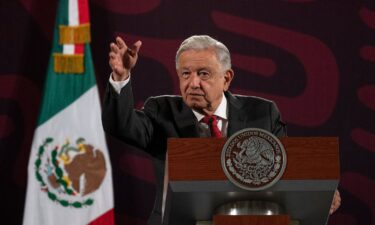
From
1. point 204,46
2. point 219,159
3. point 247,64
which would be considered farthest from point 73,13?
point 219,159

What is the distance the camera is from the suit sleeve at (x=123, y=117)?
2.88 meters

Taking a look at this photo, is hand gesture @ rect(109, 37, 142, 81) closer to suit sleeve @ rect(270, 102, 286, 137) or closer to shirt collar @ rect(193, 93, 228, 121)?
shirt collar @ rect(193, 93, 228, 121)

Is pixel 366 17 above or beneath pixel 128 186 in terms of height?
above

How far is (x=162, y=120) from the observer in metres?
3.13

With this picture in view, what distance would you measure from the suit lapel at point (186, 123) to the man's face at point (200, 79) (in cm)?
4

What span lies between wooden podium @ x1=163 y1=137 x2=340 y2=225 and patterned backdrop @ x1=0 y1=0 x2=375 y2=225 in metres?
3.30

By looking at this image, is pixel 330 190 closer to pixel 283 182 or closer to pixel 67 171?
pixel 283 182

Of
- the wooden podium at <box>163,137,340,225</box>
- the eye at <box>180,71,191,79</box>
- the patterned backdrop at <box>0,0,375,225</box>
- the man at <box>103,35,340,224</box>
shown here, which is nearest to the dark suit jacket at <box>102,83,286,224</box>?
the man at <box>103,35,340,224</box>

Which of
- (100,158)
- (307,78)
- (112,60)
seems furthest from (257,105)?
(307,78)

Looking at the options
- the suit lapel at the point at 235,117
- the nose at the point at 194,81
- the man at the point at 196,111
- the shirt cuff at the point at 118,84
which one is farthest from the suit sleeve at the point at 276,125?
the shirt cuff at the point at 118,84

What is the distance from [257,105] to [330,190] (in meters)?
0.80

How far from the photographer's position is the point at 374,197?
→ 587 centimetres

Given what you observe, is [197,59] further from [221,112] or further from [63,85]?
[63,85]

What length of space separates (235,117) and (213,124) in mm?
99
